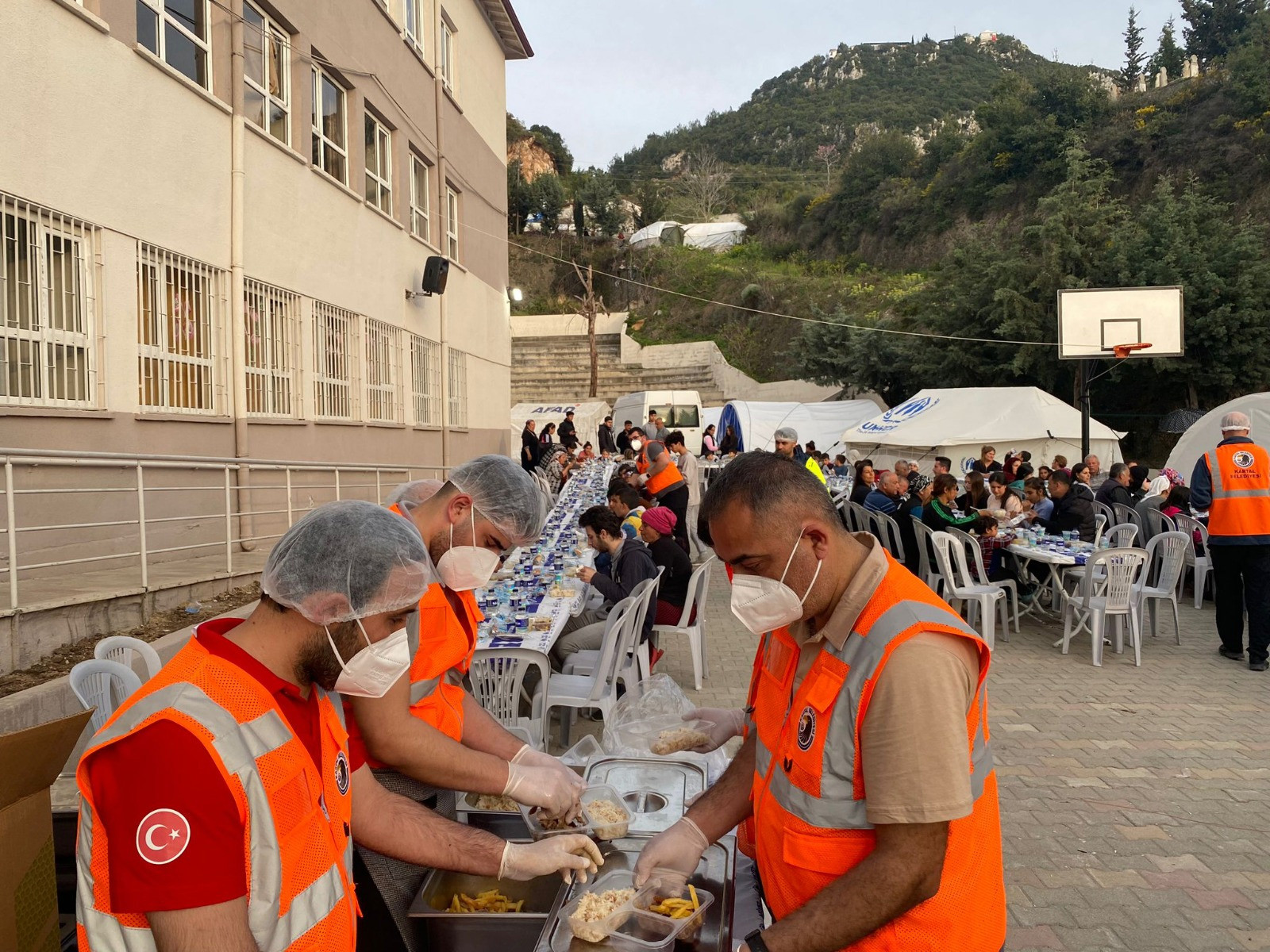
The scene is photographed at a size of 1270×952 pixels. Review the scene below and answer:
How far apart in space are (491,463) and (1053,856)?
3.27m

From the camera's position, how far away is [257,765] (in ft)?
5.25

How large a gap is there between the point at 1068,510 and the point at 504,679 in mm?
7278

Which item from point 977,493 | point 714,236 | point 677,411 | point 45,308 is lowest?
point 977,493

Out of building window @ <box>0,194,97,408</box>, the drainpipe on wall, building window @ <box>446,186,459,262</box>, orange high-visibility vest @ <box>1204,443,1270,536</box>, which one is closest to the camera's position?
building window @ <box>0,194,97,408</box>

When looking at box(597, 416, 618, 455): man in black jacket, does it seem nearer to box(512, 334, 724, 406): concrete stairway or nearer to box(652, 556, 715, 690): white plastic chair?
box(512, 334, 724, 406): concrete stairway

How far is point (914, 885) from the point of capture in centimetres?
162

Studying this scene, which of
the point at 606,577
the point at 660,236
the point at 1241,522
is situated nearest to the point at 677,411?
the point at 1241,522

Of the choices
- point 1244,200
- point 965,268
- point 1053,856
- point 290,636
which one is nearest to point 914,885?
point 290,636

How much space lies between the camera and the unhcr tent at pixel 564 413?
31.4 meters

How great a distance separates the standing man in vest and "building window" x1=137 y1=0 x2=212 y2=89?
976cm

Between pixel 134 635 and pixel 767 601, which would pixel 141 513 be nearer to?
pixel 134 635

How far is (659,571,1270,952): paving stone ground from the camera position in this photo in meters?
3.70

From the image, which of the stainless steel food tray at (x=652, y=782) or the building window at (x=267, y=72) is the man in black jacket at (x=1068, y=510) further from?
the building window at (x=267, y=72)

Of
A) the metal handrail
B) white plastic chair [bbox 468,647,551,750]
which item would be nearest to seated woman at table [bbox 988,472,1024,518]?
the metal handrail
